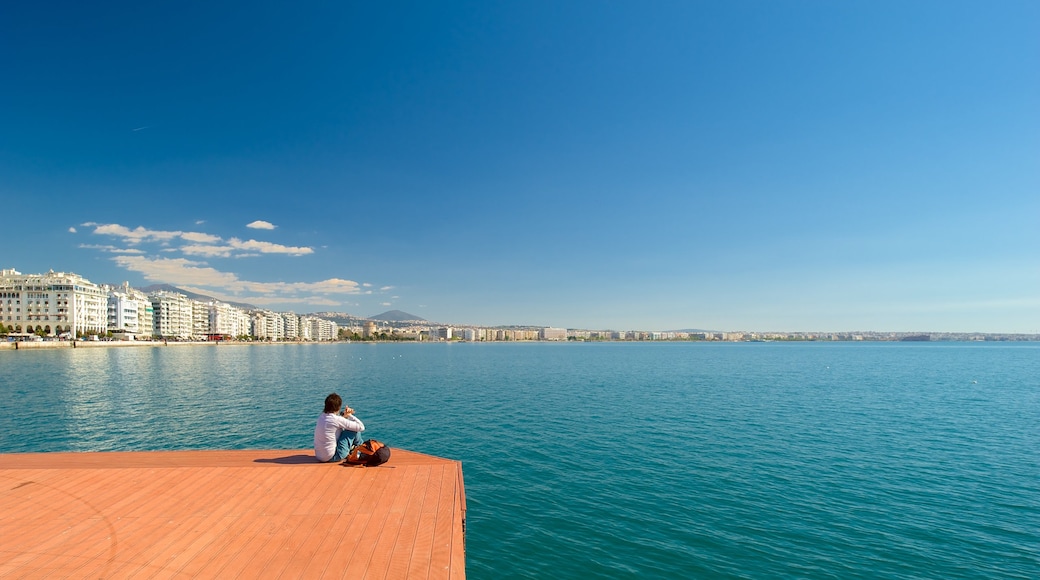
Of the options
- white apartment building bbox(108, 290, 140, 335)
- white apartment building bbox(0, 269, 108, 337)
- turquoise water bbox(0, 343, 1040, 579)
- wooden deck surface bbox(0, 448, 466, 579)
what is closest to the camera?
wooden deck surface bbox(0, 448, 466, 579)

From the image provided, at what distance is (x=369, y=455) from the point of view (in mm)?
10602

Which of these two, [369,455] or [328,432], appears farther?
[328,432]

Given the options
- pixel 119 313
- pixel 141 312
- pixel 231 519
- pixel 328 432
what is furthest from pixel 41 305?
pixel 231 519

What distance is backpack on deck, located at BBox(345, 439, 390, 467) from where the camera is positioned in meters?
10.5

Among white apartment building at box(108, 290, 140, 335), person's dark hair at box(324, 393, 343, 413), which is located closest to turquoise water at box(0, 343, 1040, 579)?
person's dark hair at box(324, 393, 343, 413)

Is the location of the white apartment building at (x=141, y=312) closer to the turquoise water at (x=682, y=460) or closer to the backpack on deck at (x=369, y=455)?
the turquoise water at (x=682, y=460)

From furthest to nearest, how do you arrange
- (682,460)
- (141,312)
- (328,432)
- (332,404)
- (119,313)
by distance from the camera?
(141,312), (119,313), (682,460), (328,432), (332,404)

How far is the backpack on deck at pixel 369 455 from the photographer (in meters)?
10.5

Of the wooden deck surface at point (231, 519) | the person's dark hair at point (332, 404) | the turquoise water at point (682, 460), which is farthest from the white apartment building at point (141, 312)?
the person's dark hair at point (332, 404)

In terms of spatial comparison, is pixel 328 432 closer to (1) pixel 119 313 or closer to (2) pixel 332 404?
(2) pixel 332 404

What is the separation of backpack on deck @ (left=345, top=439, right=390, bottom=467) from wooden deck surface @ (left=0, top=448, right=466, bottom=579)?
0.22m

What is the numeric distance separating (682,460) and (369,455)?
13.8 meters

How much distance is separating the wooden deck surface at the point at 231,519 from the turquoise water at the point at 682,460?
372cm

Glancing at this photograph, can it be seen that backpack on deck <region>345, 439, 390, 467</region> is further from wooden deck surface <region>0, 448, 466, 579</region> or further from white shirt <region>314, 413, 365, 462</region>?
white shirt <region>314, 413, 365, 462</region>
